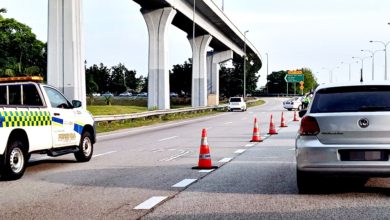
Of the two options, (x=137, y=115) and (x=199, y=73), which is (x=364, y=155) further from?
(x=199, y=73)

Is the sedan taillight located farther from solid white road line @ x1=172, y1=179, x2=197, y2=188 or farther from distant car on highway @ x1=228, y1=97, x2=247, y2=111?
distant car on highway @ x1=228, y1=97, x2=247, y2=111

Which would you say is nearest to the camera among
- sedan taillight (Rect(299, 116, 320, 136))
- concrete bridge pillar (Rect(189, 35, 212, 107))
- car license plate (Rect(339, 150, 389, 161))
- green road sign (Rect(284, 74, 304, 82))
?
car license plate (Rect(339, 150, 389, 161))

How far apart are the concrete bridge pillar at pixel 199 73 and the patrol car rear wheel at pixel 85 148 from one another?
181ft

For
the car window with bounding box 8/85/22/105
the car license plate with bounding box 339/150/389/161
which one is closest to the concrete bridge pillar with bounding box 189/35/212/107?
the car window with bounding box 8/85/22/105

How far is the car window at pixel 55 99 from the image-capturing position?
12562mm

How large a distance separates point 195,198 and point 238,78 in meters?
111

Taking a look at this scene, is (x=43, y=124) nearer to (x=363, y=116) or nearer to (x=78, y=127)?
(x=78, y=127)

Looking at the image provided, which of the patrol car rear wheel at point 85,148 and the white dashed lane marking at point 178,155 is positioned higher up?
the patrol car rear wheel at point 85,148

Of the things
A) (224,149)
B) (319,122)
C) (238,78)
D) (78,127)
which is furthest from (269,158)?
(238,78)

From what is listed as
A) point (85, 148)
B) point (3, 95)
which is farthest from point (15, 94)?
point (85, 148)

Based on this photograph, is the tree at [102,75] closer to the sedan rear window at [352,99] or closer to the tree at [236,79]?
the tree at [236,79]

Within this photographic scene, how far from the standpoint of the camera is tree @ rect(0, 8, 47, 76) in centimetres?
Result: 8906

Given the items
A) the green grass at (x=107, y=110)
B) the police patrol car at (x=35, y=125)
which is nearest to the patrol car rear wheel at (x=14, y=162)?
the police patrol car at (x=35, y=125)

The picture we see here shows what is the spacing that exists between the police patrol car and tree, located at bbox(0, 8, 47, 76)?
2958 inches
